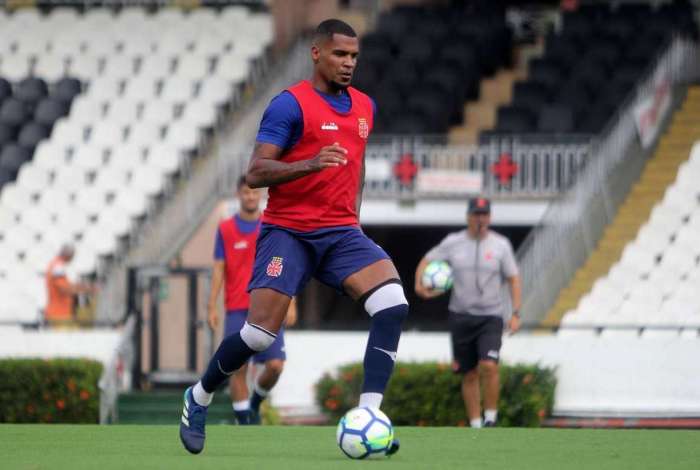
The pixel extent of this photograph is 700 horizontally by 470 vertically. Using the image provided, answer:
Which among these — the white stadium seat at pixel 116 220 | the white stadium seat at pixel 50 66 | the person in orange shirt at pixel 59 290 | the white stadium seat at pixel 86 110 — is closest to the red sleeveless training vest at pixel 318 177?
the person in orange shirt at pixel 59 290

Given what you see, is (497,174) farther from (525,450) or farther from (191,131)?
(525,450)

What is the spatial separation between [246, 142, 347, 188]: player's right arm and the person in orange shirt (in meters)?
11.8

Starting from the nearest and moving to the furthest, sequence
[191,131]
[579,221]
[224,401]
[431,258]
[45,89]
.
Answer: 1. [431,258]
2. [224,401]
3. [579,221]
4. [191,131]
5. [45,89]

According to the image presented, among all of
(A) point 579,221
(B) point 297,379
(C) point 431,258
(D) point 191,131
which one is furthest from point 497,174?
(C) point 431,258

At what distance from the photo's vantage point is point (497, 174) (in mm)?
23406

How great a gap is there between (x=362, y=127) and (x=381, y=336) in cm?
109

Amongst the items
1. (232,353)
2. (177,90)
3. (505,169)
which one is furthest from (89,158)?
(232,353)

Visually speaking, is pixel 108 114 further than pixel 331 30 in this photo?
Yes

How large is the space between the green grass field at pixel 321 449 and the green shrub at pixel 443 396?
17.7ft

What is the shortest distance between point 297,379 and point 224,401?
1236mm

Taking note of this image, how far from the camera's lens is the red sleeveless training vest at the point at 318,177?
9.40 meters

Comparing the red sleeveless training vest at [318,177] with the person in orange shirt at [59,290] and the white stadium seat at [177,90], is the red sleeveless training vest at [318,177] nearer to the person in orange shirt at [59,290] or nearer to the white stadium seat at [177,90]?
the person in orange shirt at [59,290]

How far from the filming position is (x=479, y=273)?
15570 mm

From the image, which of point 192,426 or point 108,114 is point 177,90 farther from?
point 192,426
